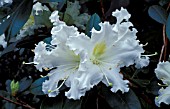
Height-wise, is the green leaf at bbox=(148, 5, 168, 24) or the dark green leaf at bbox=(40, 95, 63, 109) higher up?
the green leaf at bbox=(148, 5, 168, 24)

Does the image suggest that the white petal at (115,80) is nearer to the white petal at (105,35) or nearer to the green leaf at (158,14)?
the white petal at (105,35)

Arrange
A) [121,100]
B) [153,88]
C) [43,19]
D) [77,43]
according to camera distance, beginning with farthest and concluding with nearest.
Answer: [43,19] < [153,88] < [121,100] < [77,43]

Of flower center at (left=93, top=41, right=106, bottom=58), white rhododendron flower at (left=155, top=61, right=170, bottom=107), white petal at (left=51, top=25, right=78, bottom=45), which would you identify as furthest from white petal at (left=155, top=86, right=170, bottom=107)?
white petal at (left=51, top=25, right=78, bottom=45)

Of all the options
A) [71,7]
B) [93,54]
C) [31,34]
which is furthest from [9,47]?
[93,54]

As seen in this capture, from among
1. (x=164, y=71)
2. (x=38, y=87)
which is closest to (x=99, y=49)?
(x=164, y=71)

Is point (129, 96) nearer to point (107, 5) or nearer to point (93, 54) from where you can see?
point (93, 54)

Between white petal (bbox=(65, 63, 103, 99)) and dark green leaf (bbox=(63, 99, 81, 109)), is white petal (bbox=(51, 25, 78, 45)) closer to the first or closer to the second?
white petal (bbox=(65, 63, 103, 99))

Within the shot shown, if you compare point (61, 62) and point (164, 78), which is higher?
point (61, 62)

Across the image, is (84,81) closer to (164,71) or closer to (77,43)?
(77,43)
